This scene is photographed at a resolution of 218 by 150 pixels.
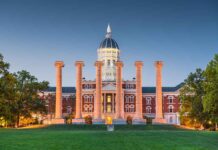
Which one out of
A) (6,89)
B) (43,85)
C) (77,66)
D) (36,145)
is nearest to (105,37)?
(77,66)

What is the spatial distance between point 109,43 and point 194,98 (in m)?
111

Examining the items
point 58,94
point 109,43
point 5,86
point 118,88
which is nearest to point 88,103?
point 109,43

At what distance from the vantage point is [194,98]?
82.8 metres

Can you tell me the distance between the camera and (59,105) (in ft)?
335

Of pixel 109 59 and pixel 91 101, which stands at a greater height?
pixel 109 59

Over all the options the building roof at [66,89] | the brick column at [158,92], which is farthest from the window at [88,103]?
the brick column at [158,92]

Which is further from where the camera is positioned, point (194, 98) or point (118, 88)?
point (118, 88)

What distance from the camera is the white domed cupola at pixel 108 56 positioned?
18850 cm

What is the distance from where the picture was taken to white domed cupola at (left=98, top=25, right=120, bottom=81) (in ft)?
618

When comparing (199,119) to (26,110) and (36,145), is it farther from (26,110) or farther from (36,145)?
(36,145)

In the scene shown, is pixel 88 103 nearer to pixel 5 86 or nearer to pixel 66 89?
pixel 66 89

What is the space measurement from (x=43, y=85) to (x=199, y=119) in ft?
114

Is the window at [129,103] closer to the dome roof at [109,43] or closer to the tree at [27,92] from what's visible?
the dome roof at [109,43]

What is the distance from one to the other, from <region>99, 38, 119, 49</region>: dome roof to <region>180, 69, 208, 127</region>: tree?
347 ft
